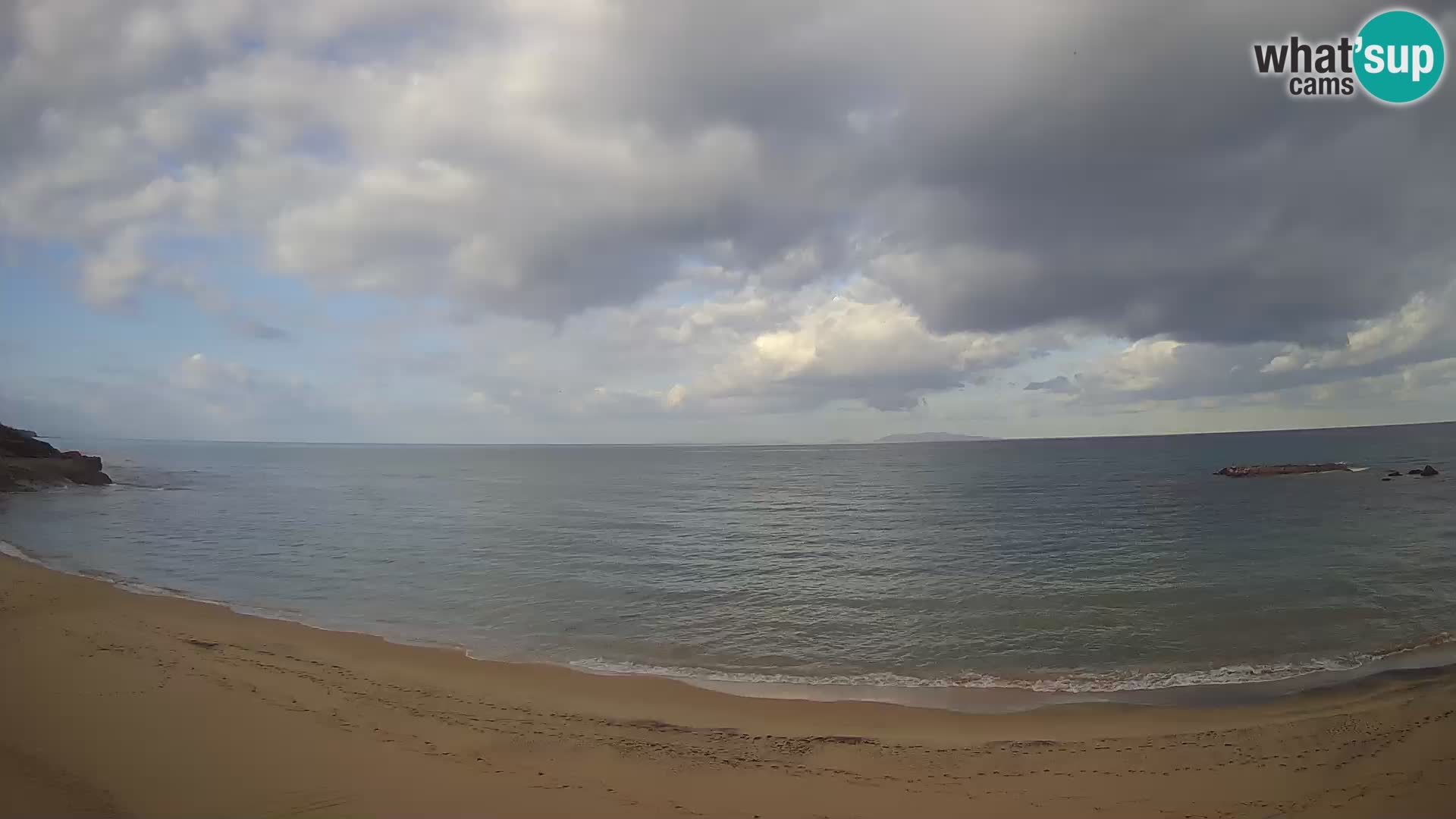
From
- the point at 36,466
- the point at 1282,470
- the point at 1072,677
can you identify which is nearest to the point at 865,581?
the point at 1072,677

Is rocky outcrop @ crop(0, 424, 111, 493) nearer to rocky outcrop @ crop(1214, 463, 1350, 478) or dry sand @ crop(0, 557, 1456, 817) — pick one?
dry sand @ crop(0, 557, 1456, 817)

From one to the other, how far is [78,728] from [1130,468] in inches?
4229

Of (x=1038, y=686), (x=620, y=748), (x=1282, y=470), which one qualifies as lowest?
(x=1038, y=686)

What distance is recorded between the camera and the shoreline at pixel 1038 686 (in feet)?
44.4

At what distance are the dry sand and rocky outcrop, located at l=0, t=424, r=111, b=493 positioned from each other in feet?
177

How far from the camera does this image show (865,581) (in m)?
25.3

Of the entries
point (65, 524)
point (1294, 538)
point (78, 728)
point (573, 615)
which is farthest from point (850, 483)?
point (78, 728)

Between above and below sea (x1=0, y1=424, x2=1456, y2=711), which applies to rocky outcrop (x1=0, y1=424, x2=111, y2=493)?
above

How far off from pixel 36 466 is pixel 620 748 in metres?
73.6

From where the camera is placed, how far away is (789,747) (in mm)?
10992

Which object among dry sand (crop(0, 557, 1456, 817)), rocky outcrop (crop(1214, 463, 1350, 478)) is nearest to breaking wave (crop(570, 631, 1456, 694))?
dry sand (crop(0, 557, 1456, 817))

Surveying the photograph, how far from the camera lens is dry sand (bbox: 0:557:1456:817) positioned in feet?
29.1

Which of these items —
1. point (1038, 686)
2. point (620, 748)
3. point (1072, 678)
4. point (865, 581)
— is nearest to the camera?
point (620, 748)

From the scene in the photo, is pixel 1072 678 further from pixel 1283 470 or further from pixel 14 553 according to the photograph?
pixel 1283 470
